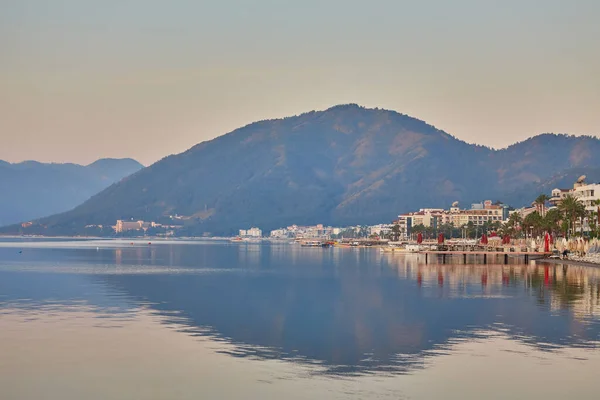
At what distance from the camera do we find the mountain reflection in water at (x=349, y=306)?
36.7 m

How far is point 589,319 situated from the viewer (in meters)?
45.2

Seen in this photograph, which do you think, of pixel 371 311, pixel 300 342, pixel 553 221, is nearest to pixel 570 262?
pixel 553 221

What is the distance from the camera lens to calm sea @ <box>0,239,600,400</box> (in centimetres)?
2847

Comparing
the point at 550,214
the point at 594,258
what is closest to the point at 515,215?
the point at 550,214

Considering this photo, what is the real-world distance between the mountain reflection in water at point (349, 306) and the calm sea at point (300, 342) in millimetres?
121

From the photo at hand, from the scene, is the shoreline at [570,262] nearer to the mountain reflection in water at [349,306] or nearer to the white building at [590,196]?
the mountain reflection in water at [349,306]

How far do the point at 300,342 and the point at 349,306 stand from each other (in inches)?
701

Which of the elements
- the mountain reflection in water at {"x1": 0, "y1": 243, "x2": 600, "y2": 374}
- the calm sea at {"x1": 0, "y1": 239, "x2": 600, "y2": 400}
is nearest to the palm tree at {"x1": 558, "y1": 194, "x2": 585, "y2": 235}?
the mountain reflection in water at {"x1": 0, "y1": 243, "x2": 600, "y2": 374}

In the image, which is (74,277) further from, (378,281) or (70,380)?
(70,380)

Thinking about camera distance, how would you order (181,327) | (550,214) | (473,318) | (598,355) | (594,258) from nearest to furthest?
(598,355)
(181,327)
(473,318)
(594,258)
(550,214)

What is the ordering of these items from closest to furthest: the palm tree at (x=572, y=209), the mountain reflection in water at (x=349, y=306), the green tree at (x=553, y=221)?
the mountain reflection in water at (x=349, y=306), the palm tree at (x=572, y=209), the green tree at (x=553, y=221)

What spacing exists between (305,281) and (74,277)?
823 inches

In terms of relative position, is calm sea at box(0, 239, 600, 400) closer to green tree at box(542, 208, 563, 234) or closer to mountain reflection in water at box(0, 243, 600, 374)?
mountain reflection in water at box(0, 243, 600, 374)

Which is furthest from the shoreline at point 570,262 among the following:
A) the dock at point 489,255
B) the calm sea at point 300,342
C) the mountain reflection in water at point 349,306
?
the calm sea at point 300,342
